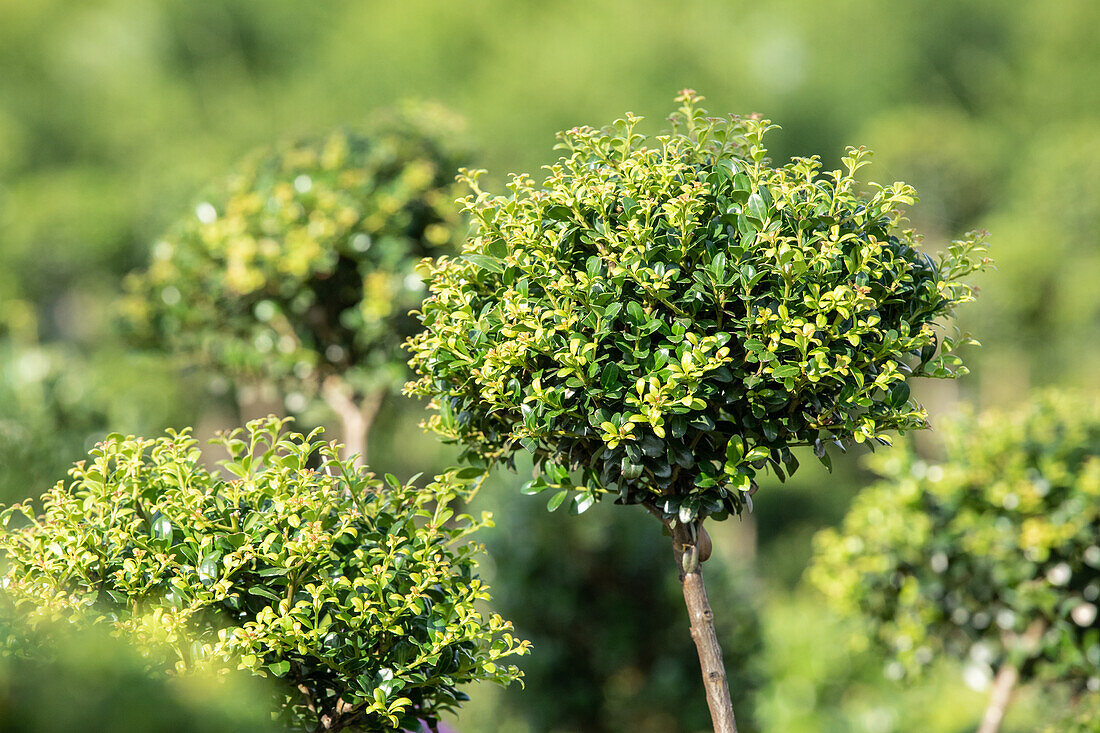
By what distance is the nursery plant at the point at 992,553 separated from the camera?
13.5 feet

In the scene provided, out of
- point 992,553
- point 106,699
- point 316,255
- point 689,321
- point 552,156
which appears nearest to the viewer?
point 106,699

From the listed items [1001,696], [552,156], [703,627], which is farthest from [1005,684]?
[552,156]

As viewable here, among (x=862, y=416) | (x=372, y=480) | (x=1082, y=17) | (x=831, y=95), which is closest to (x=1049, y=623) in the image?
(x=862, y=416)

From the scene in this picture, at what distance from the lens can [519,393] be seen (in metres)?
2.56

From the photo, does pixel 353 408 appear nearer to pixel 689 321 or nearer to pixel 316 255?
pixel 316 255

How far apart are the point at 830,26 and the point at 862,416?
23385mm

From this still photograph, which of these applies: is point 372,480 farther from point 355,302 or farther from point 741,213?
point 355,302

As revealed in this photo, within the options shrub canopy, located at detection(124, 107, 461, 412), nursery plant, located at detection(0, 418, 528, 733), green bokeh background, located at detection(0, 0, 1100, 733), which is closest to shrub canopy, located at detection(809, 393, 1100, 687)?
green bokeh background, located at detection(0, 0, 1100, 733)

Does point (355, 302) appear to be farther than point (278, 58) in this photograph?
No

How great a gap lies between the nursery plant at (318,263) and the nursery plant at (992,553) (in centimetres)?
246

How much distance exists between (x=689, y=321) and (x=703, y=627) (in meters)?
0.93

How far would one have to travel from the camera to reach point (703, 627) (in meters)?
2.78

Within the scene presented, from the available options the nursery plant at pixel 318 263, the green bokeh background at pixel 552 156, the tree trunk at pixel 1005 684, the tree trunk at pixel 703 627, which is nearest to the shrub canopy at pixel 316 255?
the nursery plant at pixel 318 263

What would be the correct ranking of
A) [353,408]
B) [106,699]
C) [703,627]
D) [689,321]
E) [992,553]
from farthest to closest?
1. [353,408]
2. [992,553]
3. [703,627]
4. [689,321]
5. [106,699]
